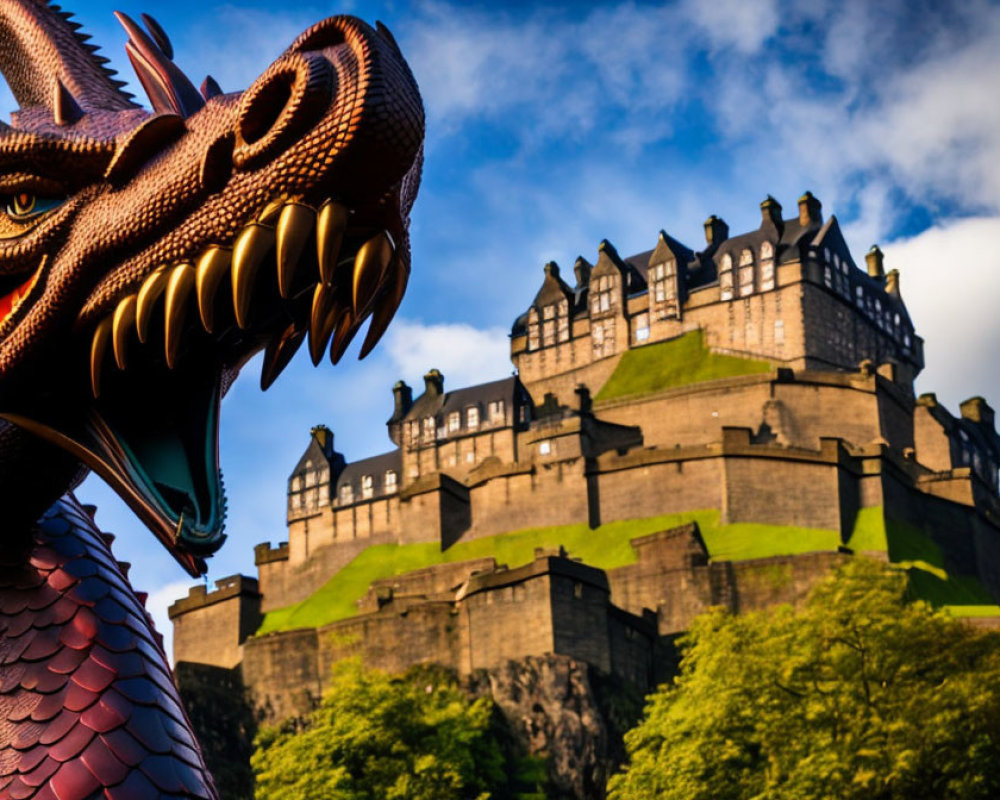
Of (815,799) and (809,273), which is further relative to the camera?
(809,273)

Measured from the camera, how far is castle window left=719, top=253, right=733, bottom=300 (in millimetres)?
80750

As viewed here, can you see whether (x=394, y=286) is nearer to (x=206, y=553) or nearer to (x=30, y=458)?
(x=206, y=553)

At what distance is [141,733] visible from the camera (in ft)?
9.91

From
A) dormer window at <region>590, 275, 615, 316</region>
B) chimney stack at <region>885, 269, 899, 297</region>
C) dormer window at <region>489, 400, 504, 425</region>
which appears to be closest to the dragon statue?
dormer window at <region>489, 400, 504, 425</region>

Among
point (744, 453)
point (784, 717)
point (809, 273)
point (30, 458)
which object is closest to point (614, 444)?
point (744, 453)

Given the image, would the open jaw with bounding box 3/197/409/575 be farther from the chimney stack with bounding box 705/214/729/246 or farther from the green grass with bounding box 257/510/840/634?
the chimney stack with bounding box 705/214/729/246

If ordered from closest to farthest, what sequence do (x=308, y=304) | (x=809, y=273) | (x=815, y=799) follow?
1. (x=308, y=304)
2. (x=815, y=799)
3. (x=809, y=273)

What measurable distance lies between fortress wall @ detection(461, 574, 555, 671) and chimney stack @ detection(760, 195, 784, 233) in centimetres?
3467

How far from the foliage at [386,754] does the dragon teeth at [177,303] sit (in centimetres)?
4135

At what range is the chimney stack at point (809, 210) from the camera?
276 ft

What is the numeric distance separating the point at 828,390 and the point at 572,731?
25585 millimetres

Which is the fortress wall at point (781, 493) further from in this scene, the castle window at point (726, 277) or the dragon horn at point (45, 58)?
the dragon horn at point (45, 58)

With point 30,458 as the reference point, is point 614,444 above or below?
above

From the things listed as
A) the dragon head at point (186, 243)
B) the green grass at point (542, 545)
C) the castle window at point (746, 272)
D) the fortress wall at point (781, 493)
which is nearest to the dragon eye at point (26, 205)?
the dragon head at point (186, 243)
